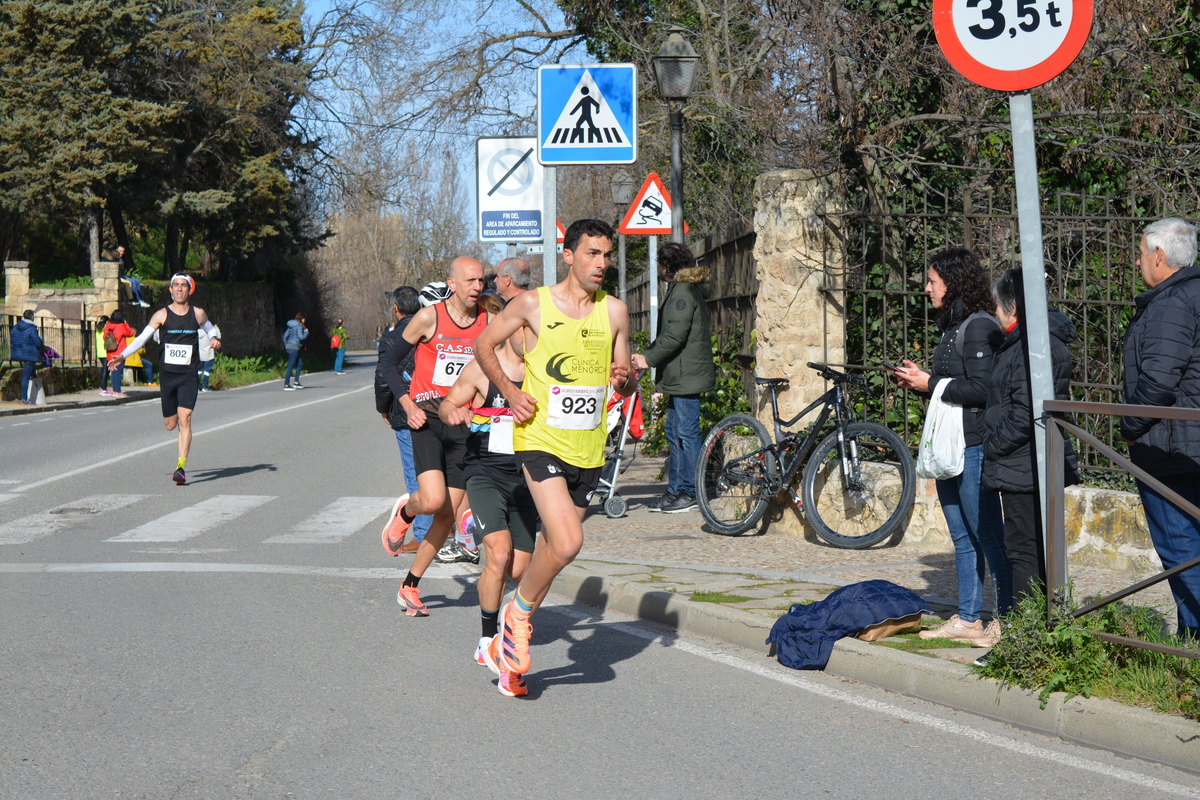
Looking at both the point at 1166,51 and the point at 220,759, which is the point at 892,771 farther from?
the point at 1166,51

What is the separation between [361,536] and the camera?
31.9 ft

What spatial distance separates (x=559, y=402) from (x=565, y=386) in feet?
0.24

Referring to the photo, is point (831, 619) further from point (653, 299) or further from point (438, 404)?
point (653, 299)

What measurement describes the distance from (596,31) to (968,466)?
19479mm

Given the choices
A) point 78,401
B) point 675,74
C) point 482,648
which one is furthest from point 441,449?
point 78,401

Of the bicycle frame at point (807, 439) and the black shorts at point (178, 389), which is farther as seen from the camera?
the black shorts at point (178, 389)

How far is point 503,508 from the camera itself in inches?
229

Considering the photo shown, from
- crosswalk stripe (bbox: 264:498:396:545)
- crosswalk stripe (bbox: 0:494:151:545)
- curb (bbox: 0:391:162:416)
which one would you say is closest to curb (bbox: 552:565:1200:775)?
crosswalk stripe (bbox: 264:498:396:545)

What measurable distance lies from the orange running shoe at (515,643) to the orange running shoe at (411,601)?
1.69 m

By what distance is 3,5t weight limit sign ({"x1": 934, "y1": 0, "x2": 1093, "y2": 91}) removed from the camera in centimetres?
496

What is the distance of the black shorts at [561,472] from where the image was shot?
519 cm

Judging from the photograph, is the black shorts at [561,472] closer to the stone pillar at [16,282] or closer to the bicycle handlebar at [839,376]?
the bicycle handlebar at [839,376]

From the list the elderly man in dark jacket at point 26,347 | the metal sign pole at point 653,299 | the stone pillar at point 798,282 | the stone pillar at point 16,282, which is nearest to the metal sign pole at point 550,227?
the metal sign pole at point 653,299

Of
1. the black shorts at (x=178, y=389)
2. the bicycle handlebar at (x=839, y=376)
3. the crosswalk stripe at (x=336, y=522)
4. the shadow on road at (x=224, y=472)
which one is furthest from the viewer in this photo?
the shadow on road at (x=224, y=472)
